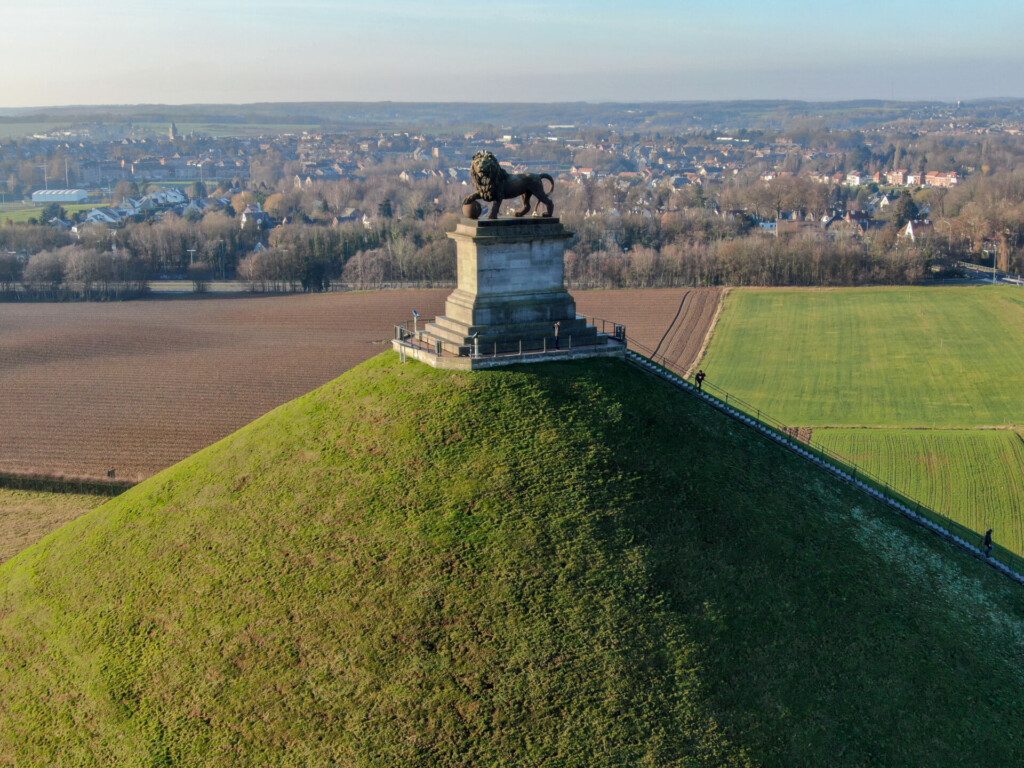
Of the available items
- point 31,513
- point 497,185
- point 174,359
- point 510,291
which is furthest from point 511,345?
point 174,359

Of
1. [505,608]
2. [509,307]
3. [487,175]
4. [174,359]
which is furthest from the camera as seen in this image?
[174,359]

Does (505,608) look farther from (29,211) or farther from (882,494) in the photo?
(29,211)

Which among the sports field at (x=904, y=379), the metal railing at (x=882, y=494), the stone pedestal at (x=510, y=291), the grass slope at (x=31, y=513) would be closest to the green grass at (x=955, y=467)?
the sports field at (x=904, y=379)

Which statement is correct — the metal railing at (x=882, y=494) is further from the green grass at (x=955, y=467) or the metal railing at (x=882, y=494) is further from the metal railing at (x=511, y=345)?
the green grass at (x=955, y=467)

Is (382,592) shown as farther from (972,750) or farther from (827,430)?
(827,430)

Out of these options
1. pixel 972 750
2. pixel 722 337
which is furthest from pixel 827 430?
pixel 972 750

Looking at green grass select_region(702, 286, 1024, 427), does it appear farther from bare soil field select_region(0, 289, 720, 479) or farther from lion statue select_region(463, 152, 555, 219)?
lion statue select_region(463, 152, 555, 219)
